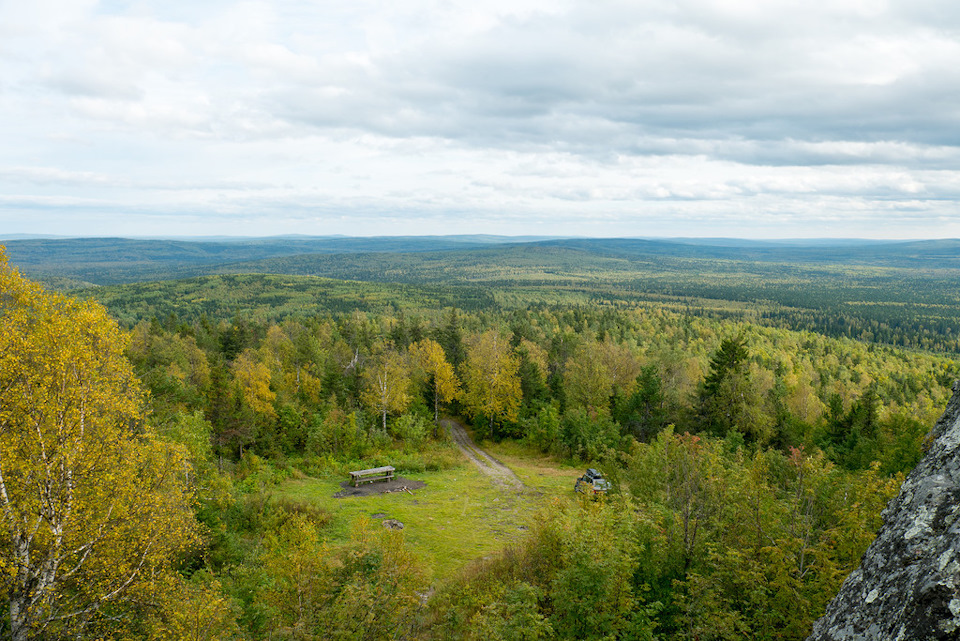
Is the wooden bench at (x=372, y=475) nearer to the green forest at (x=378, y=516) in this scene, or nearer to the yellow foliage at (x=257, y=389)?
the green forest at (x=378, y=516)

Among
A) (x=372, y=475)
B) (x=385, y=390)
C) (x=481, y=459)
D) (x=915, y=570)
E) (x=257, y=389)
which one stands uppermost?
(x=915, y=570)

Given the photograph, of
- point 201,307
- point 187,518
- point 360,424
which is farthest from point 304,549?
point 201,307

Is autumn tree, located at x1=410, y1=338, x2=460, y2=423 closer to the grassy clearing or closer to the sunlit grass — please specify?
the grassy clearing

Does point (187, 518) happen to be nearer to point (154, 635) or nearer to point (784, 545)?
point (154, 635)

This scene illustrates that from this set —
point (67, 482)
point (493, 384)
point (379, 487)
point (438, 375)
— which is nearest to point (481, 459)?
point (493, 384)

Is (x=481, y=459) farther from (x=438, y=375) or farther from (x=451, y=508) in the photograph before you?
(x=451, y=508)

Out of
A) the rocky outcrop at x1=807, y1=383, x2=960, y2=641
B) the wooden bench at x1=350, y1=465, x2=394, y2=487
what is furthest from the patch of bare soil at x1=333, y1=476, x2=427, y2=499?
the rocky outcrop at x1=807, y1=383, x2=960, y2=641
